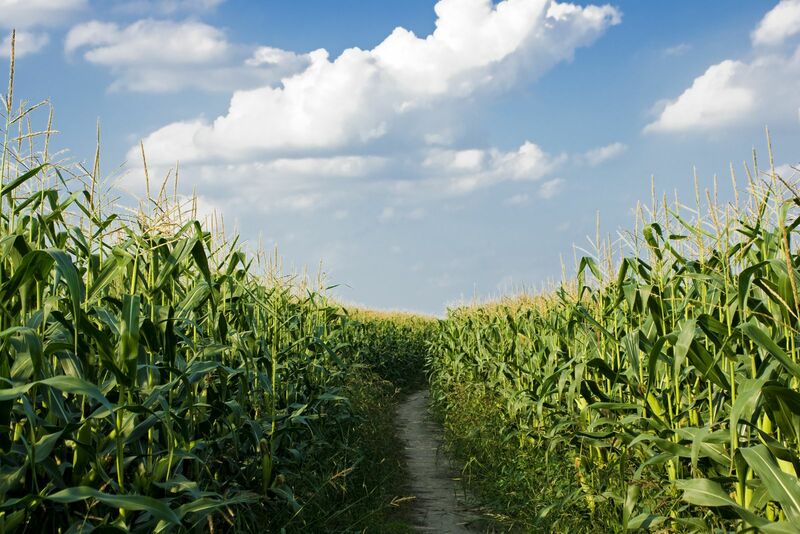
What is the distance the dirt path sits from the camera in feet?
23.7

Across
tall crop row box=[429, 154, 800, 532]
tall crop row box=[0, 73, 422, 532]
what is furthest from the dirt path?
tall crop row box=[0, 73, 422, 532]

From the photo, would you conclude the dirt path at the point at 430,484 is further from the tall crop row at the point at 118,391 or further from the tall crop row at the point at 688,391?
the tall crop row at the point at 118,391

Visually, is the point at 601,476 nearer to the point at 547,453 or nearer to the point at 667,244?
the point at 547,453

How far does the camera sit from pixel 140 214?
4.37 m

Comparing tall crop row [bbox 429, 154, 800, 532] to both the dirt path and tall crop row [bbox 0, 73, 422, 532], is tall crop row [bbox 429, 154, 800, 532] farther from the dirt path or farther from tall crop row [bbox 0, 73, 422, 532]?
tall crop row [bbox 0, 73, 422, 532]

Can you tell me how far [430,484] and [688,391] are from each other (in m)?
4.37

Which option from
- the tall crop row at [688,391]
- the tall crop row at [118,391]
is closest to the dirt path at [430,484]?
the tall crop row at [688,391]

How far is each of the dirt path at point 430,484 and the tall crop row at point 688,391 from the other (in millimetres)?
725

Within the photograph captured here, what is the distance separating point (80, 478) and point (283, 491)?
185cm

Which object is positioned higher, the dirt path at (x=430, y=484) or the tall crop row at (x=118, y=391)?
the tall crop row at (x=118, y=391)

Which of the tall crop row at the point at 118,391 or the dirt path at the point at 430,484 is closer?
the tall crop row at the point at 118,391

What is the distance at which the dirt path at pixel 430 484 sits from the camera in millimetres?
7238

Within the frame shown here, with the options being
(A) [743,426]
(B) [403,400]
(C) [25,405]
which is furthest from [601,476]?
(B) [403,400]

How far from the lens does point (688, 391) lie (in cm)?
536
